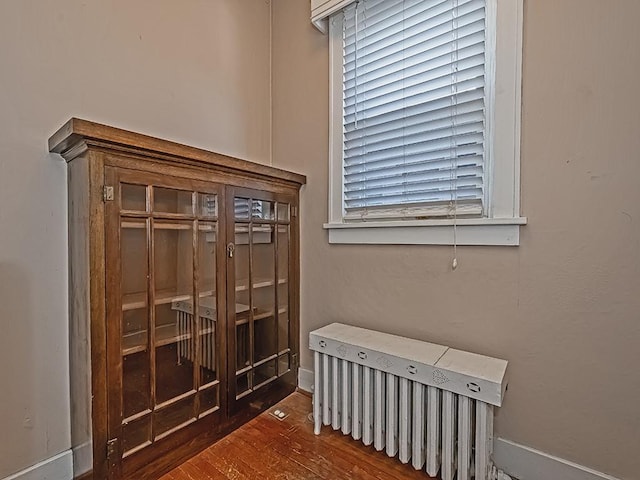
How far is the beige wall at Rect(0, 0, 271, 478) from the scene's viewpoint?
4.26 feet

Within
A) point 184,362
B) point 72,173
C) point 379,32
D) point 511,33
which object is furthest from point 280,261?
point 511,33

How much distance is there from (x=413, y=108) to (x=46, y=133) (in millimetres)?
1695

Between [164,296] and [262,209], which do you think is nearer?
[164,296]

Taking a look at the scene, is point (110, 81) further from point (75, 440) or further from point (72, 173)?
point (75, 440)

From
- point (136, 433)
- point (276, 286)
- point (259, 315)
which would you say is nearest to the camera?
point (136, 433)

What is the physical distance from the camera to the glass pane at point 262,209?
188cm

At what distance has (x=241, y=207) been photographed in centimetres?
180

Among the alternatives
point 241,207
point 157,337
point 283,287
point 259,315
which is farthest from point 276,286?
point 157,337

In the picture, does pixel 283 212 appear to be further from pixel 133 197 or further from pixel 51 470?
pixel 51 470

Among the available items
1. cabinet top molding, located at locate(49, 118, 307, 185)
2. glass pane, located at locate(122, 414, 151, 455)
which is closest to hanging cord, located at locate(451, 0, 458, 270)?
cabinet top molding, located at locate(49, 118, 307, 185)

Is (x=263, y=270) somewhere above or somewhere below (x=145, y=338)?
above

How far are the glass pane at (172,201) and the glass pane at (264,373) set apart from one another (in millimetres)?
1015

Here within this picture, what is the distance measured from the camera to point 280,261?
2.11m

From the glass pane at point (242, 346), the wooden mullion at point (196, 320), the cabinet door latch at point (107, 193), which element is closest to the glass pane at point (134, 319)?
the cabinet door latch at point (107, 193)
